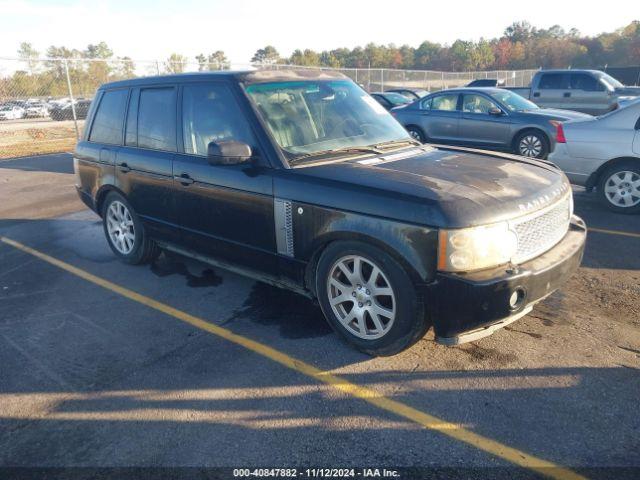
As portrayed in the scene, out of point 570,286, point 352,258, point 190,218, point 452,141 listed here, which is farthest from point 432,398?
point 452,141

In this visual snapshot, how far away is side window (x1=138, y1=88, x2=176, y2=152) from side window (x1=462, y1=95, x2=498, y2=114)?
26.2 ft

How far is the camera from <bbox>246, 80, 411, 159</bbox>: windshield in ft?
12.6

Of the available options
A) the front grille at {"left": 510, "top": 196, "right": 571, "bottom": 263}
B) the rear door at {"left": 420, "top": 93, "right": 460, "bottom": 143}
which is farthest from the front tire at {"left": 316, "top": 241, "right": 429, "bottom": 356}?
the rear door at {"left": 420, "top": 93, "right": 460, "bottom": 143}

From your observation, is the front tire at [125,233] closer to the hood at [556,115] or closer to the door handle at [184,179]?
the door handle at [184,179]

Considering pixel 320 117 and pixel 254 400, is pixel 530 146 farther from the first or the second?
pixel 254 400

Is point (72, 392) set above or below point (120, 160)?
below

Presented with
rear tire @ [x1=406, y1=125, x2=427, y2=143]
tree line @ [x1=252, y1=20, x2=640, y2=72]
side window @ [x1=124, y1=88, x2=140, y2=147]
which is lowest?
rear tire @ [x1=406, y1=125, x2=427, y2=143]

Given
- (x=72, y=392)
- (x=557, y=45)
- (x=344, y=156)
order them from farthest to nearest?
(x=557, y=45), (x=344, y=156), (x=72, y=392)

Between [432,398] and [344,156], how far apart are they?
1.91m

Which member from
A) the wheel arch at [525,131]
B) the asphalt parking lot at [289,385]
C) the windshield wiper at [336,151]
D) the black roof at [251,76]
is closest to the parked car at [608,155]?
the asphalt parking lot at [289,385]

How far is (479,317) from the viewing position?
9.52 feet

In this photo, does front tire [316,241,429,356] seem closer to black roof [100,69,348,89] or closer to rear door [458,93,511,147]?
black roof [100,69,348,89]

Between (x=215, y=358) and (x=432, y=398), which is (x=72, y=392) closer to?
(x=215, y=358)

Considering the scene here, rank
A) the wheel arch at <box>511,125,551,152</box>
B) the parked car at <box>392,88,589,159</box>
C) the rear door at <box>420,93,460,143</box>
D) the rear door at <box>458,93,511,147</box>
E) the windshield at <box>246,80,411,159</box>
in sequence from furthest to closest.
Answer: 1. the rear door at <box>420,93,460,143</box>
2. the rear door at <box>458,93,511,147</box>
3. the parked car at <box>392,88,589,159</box>
4. the wheel arch at <box>511,125,551,152</box>
5. the windshield at <box>246,80,411,159</box>
